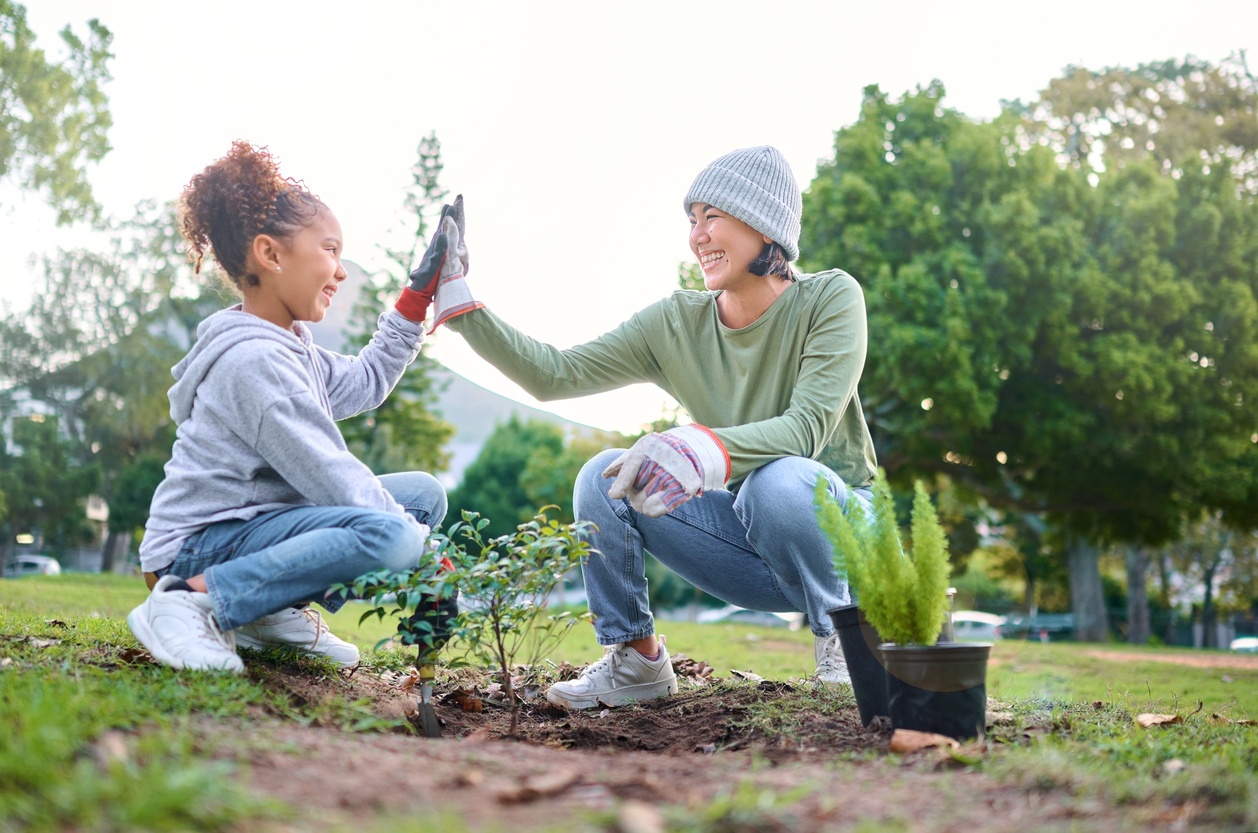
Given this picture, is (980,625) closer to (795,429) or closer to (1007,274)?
(1007,274)

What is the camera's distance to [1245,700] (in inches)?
261

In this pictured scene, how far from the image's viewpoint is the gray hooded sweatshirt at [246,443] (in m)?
3.09

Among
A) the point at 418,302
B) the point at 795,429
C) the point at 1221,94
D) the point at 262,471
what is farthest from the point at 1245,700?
the point at 1221,94

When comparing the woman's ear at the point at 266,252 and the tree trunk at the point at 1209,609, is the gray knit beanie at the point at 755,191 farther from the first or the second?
the tree trunk at the point at 1209,609

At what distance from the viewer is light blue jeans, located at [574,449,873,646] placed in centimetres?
347

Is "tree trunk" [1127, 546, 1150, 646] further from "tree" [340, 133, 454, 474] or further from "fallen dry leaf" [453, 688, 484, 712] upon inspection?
"fallen dry leaf" [453, 688, 484, 712]

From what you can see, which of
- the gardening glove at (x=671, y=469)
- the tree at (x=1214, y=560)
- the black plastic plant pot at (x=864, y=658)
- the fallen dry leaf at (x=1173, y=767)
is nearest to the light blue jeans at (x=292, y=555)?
the gardening glove at (x=671, y=469)

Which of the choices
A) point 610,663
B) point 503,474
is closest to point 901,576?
point 610,663

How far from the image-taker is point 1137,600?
2434 cm

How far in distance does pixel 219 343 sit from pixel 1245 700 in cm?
655

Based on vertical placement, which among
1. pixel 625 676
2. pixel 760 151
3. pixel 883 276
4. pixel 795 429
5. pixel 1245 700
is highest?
pixel 883 276

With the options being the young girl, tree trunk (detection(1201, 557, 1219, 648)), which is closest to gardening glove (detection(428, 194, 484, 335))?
the young girl

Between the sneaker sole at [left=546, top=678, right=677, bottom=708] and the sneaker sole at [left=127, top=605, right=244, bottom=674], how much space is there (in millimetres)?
→ 1178

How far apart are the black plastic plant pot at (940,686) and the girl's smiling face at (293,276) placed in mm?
2126
